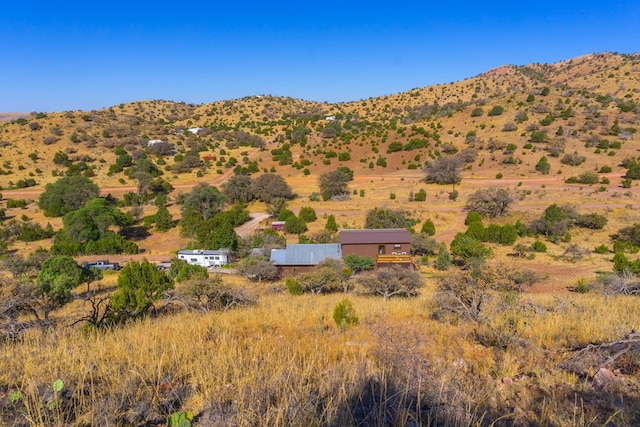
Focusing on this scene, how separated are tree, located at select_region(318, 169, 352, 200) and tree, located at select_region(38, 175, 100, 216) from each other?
94.0 ft

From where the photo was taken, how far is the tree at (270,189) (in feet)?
147

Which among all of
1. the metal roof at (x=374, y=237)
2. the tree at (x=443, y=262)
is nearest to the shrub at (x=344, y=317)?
the metal roof at (x=374, y=237)

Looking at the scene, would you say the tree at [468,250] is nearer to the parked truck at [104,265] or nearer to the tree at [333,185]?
the tree at [333,185]

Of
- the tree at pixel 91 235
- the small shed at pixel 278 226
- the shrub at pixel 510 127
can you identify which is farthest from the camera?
the shrub at pixel 510 127

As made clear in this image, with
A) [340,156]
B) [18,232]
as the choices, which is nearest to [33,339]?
[18,232]

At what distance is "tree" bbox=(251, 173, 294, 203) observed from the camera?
44.7 meters

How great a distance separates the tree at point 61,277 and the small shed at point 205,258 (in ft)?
22.3

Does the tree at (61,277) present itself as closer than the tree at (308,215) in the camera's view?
Yes

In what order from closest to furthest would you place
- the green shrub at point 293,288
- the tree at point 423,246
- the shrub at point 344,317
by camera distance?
the shrub at point 344,317
the green shrub at point 293,288
the tree at point 423,246

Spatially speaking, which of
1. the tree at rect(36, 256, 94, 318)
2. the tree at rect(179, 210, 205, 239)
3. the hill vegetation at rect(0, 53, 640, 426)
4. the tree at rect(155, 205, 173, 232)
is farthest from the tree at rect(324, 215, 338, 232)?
the tree at rect(36, 256, 94, 318)

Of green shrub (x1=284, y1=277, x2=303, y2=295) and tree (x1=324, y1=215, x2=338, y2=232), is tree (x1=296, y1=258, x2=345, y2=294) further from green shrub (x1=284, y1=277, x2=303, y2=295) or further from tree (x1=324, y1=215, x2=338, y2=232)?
tree (x1=324, y1=215, x2=338, y2=232)

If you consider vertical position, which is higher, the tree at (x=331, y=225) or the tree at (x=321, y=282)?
the tree at (x=331, y=225)

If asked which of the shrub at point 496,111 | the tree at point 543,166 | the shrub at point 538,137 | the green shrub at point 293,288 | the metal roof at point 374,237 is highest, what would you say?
the shrub at point 496,111

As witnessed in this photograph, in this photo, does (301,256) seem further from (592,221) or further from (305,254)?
(592,221)
